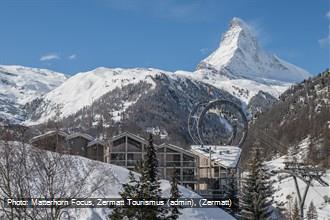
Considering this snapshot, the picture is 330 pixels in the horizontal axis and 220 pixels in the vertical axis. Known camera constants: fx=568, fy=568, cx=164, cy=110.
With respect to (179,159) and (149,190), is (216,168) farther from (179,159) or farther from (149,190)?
(149,190)

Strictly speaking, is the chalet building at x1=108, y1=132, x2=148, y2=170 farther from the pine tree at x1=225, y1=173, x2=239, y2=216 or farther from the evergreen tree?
the evergreen tree

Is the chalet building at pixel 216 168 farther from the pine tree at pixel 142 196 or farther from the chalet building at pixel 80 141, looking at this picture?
the pine tree at pixel 142 196

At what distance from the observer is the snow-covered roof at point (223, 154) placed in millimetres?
68625

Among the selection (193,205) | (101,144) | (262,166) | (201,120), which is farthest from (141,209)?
(201,120)

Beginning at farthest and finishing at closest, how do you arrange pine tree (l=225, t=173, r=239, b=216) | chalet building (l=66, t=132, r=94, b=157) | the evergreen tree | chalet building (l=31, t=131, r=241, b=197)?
chalet building (l=31, t=131, r=241, b=197), chalet building (l=66, t=132, r=94, b=157), pine tree (l=225, t=173, r=239, b=216), the evergreen tree

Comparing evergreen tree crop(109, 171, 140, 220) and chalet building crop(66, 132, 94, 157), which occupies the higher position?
chalet building crop(66, 132, 94, 157)

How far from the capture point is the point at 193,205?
31328 millimetres

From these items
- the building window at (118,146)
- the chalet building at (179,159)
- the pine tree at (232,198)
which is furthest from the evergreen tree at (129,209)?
the building window at (118,146)

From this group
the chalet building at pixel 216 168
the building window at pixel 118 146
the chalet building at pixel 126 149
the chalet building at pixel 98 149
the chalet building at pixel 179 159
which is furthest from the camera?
the chalet building at pixel 179 159

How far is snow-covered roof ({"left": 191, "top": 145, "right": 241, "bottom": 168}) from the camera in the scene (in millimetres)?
68625

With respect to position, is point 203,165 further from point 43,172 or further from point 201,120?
point 43,172

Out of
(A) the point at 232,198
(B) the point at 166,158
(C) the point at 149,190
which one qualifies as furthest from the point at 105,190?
(B) the point at 166,158

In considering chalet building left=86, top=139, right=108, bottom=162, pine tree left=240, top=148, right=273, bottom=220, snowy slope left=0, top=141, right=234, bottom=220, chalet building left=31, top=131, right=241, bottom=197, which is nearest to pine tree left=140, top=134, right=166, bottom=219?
snowy slope left=0, top=141, right=234, bottom=220

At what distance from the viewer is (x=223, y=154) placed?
7225cm
